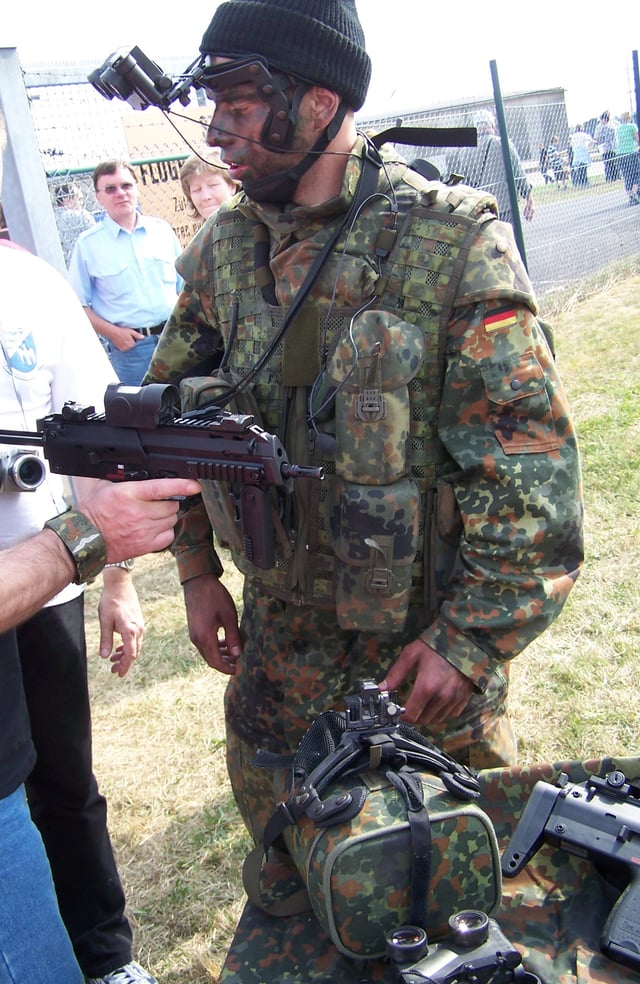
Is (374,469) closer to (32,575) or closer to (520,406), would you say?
(520,406)

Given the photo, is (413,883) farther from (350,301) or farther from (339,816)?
(350,301)

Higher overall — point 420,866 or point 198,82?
point 198,82

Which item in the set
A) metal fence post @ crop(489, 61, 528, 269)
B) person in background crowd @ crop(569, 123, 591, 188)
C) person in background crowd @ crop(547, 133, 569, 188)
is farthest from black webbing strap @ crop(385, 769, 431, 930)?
person in background crowd @ crop(569, 123, 591, 188)

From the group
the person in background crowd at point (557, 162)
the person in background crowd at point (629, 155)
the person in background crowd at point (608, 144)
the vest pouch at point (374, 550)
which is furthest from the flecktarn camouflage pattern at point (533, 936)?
the person in background crowd at point (629, 155)

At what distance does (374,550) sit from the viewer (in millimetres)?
1958

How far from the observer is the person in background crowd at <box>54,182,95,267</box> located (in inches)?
223

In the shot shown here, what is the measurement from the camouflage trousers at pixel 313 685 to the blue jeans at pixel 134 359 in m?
3.46

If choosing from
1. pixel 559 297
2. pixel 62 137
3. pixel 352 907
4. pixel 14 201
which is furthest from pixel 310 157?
pixel 559 297

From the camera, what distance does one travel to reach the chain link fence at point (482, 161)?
5.23 m

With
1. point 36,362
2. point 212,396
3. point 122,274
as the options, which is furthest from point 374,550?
point 122,274

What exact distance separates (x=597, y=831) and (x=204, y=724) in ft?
8.16

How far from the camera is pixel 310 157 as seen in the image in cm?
205

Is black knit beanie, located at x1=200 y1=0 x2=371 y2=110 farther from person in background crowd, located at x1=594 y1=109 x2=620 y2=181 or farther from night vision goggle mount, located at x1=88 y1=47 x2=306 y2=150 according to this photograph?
person in background crowd, located at x1=594 y1=109 x2=620 y2=181

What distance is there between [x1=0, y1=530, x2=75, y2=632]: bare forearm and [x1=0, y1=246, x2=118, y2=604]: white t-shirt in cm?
33
